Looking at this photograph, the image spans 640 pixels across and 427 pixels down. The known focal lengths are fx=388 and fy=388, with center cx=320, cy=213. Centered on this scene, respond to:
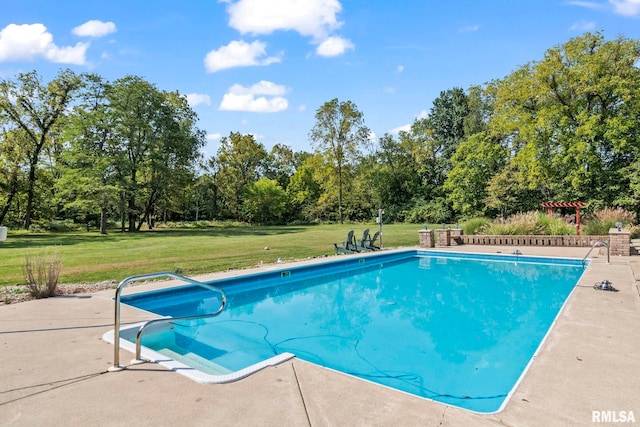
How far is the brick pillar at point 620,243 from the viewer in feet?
34.6

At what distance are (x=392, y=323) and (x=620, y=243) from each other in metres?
8.55

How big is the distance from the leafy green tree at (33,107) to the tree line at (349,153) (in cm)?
6

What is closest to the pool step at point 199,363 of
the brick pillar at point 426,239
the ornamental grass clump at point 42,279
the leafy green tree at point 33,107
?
the ornamental grass clump at point 42,279

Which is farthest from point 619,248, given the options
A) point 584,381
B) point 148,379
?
point 148,379

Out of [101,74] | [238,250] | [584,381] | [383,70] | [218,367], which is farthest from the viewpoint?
[101,74]

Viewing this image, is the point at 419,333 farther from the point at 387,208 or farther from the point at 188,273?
the point at 387,208

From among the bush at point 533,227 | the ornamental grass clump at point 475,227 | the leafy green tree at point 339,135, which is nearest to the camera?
the bush at point 533,227

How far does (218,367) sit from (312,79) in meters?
13.8

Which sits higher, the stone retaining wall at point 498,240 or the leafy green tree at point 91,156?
the leafy green tree at point 91,156

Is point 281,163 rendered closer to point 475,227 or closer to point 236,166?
point 236,166

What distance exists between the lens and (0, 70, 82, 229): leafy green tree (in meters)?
23.5

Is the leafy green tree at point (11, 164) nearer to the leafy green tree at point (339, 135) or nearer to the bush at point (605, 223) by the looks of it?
the leafy green tree at point (339, 135)

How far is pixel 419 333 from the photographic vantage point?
18.2 feet

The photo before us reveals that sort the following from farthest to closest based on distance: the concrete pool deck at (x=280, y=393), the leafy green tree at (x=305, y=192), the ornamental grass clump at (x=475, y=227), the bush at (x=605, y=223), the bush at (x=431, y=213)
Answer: the leafy green tree at (x=305, y=192) → the bush at (x=431, y=213) → the ornamental grass clump at (x=475, y=227) → the bush at (x=605, y=223) → the concrete pool deck at (x=280, y=393)
